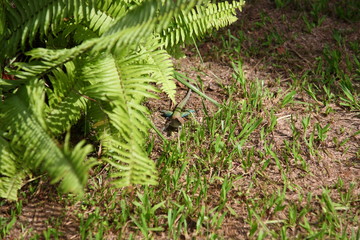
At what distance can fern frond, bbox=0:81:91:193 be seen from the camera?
1690mm

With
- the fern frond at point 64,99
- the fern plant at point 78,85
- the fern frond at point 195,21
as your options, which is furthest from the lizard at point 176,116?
the fern frond at point 64,99

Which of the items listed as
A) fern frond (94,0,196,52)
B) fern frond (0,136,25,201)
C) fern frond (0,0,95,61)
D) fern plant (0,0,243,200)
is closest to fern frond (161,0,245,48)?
fern plant (0,0,243,200)

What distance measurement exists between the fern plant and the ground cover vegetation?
0.17 metres

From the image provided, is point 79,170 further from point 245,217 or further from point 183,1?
point 245,217

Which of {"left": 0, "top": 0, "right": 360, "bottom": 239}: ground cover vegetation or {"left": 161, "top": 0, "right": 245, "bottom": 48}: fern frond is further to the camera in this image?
{"left": 161, "top": 0, "right": 245, "bottom": 48}: fern frond

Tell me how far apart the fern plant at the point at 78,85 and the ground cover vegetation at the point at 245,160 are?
0.17 metres

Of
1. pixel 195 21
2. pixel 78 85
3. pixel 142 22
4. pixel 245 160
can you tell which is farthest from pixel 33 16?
pixel 245 160

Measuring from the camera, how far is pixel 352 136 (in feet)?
8.85

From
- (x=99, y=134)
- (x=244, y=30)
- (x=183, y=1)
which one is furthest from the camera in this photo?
(x=244, y=30)

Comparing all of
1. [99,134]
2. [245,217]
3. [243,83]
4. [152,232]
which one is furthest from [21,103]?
[243,83]

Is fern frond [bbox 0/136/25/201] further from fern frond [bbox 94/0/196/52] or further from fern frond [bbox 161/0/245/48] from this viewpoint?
fern frond [bbox 161/0/245/48]

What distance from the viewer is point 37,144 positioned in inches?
73.3

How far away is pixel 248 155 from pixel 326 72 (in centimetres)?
107

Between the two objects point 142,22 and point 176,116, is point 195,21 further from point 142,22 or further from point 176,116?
point 142,22
